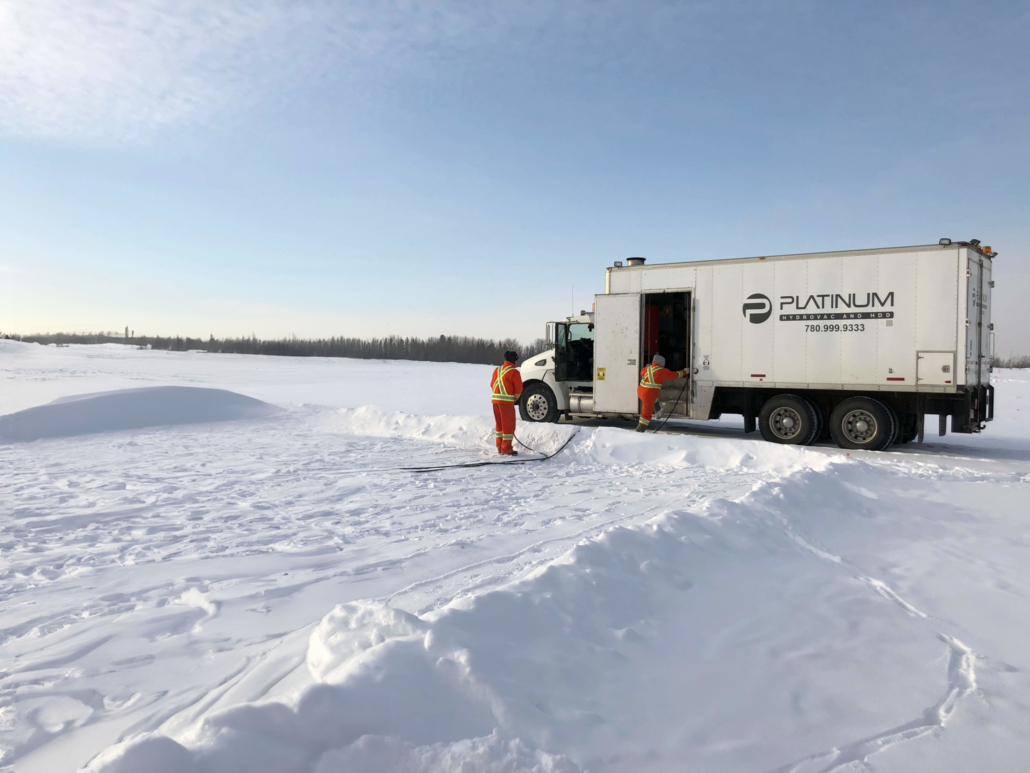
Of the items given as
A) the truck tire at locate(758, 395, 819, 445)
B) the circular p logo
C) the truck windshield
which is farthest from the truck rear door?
Result: the truck windshield

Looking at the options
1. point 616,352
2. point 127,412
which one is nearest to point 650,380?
point 616,352

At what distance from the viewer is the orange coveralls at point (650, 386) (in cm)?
1227

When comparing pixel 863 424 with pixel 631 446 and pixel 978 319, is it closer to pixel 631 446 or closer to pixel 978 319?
pixel 978 319

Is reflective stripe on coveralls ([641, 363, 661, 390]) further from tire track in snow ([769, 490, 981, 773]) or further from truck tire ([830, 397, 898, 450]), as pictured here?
tire track in snow ([769, 490, 981, 773])

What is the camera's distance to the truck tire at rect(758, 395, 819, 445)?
38.1 feet

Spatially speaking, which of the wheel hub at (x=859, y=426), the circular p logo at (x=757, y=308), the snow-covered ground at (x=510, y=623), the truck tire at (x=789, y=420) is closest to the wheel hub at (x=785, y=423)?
the truck tire at (x=789, y=420)

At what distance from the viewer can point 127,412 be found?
1373 cm

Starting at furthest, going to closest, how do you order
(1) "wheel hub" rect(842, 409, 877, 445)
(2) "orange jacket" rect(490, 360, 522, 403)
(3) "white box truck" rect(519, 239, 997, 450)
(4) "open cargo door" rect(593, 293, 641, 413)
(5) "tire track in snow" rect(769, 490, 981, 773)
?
(4) "open cargo door" rect(593, 293, 641, 413) → (1) "wheel hub" rect(842, 409, 877, 445) → (2) "orange jacket" rect(490, 360, 522, 403) → (3) "white box truck" rect(519, 239, 997, 450) → (5) "tire track in snow" rect(769, 490, 981, 773)

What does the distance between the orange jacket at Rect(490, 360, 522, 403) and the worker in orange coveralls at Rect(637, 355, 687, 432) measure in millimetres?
2775

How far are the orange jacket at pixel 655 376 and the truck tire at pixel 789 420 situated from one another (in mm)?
1747

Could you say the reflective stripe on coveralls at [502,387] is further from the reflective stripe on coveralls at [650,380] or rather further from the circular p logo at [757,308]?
the circular p logo at [757,308]

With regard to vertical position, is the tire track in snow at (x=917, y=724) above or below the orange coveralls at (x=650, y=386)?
below

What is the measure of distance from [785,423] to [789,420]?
3.4 inches

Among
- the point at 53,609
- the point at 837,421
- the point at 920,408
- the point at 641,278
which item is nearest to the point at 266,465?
the point at 53,609
